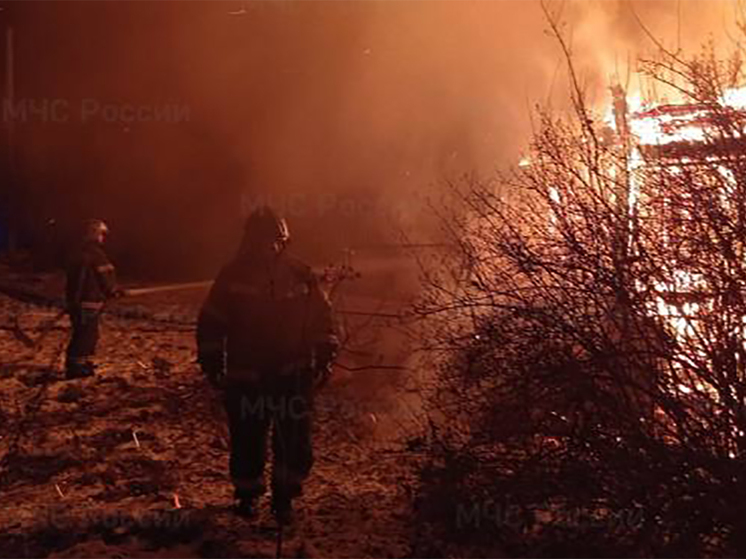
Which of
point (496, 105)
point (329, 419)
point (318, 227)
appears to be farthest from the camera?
point (318, 227)

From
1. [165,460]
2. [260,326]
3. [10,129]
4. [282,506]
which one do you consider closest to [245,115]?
[10,129]

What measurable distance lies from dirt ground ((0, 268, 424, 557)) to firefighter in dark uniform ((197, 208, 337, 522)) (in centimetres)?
34

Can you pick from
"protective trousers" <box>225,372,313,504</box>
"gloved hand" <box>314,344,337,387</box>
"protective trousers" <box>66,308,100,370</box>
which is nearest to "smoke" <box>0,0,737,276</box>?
"protective trousers" <box>66,308,100,370</box>

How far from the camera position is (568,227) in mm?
4059

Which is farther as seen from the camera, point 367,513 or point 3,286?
point 3,286

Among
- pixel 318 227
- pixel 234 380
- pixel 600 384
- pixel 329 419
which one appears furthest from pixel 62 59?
pixel 600 384

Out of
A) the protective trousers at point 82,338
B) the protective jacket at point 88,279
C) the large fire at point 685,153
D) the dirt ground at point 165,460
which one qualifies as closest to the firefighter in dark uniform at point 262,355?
the dirt ground at point 165,460

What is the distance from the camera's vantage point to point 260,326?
4297 mm

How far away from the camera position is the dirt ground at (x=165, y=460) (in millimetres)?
4125

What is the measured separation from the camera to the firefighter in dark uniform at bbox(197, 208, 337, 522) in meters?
4.30

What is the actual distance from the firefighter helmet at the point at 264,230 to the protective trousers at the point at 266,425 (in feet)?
2.24

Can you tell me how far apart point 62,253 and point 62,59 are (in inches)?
157

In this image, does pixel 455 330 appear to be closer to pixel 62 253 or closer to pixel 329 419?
pixel 329 419

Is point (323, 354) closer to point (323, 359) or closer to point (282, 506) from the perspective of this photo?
point (323, 359)
